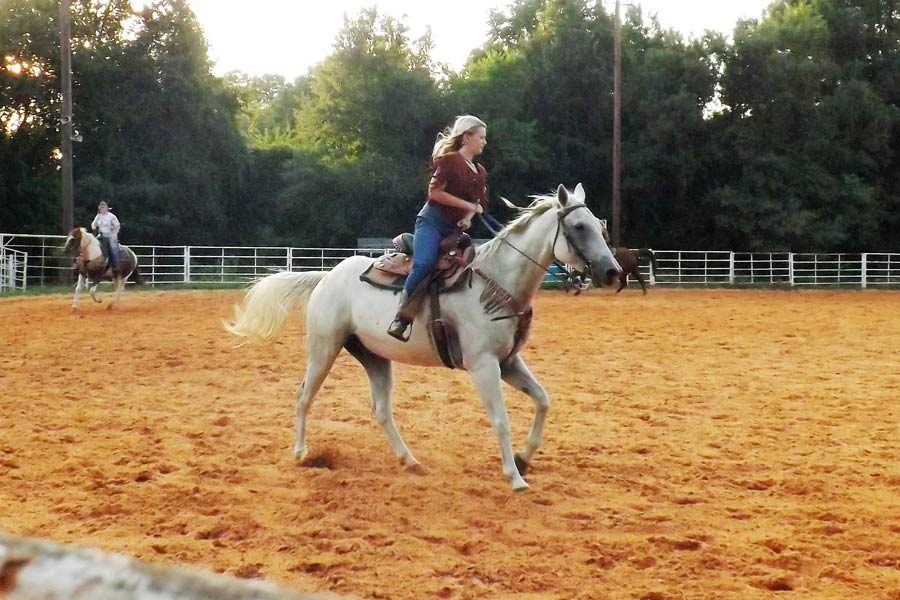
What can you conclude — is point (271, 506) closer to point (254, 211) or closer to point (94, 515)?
point (94, 515)

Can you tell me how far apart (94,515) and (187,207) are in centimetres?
3205

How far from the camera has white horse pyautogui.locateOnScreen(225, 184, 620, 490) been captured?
5535 mm

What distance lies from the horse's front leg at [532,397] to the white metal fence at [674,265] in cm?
2157

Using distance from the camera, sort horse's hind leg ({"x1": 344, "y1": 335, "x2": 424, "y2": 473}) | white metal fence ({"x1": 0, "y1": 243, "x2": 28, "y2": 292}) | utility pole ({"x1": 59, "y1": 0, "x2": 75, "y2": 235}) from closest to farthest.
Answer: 1. horse's hind leg ({"x1": 344, "y1": 335, "x2": 424, "y2": 473})
2. white metal fence ({"x1": 0, "y1": 243, "x2": 28, "y2": 292})
3. utility pole ({"x1": 59, "y1": 0, "x2": 75, "y2": 235})

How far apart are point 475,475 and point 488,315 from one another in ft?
3.65

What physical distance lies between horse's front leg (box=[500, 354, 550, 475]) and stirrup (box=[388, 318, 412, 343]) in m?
0.68

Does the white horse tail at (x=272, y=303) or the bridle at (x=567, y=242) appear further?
the white horse tail at (x=272, y=303)

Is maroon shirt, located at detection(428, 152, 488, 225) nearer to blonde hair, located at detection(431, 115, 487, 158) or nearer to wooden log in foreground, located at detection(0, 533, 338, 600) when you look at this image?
blonde hair, located at detection(431, 115, 487, 158)

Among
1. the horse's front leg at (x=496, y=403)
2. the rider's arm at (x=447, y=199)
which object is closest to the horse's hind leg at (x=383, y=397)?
the horse's front leg at (x=496, y=403)

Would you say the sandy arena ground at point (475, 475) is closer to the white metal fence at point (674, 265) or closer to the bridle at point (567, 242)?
the bridle at point (567, 242)

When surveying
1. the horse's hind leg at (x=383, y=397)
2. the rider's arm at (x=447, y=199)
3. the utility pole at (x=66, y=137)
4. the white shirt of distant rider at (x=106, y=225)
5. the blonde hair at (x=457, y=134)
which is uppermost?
the utility pole at (x=66, y=137)

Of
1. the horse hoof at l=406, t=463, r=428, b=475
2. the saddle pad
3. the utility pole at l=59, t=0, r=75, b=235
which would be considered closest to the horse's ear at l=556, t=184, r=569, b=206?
the saddle pad

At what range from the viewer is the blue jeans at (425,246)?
579cm

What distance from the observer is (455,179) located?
5734 mm
